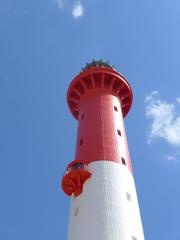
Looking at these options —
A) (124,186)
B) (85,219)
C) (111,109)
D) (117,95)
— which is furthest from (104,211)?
(117,95)

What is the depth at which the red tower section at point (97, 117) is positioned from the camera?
24766mm

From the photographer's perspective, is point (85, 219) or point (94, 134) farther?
point (94, 134)

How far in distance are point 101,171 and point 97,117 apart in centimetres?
587

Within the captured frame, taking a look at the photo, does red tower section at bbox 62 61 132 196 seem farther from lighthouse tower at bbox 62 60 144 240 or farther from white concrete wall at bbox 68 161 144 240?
white concrete wall at bbox 68 161 144 240

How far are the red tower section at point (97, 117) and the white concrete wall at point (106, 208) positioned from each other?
74 cm

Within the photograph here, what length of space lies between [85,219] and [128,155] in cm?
725

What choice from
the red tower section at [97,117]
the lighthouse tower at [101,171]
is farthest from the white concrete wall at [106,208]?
the red tower section at [97,117]

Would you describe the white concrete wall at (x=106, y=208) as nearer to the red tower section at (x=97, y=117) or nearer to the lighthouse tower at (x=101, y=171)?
the lighthouse tower at (x=101, y=171)

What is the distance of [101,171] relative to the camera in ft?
79.2

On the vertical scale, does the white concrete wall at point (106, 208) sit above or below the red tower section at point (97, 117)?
below

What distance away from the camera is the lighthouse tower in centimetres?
2120

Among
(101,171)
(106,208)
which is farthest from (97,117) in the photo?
(106,208)

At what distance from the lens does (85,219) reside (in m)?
21.6

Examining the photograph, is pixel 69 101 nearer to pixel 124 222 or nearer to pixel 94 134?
pixel 94 134
